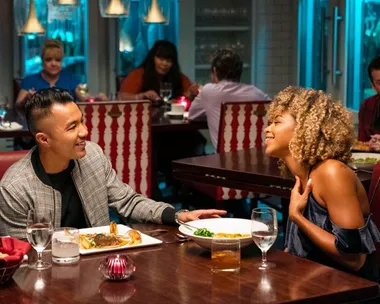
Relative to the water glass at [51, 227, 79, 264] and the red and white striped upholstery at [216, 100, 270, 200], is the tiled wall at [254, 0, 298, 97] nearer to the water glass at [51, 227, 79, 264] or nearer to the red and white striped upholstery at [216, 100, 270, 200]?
the red and white striped upholstery at [216, 100, 270, 200]

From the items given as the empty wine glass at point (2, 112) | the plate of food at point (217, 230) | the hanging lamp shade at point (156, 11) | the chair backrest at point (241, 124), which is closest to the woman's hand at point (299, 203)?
the plate of food at point (217, 230)

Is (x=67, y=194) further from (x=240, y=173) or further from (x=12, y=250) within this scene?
(x=240, y=173)

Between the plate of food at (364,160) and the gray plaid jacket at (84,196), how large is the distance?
1185mm

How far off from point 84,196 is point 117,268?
0.80 metres

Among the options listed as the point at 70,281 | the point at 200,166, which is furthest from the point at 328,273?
the point at 200,166

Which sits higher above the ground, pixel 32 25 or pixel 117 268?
pixel 32 25

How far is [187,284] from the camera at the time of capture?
96.0 inches

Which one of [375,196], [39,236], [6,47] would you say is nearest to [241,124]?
[375,196]

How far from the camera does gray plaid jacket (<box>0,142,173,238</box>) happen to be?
Answer: 305cm

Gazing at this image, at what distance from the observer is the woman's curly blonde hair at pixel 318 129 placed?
2941 mm

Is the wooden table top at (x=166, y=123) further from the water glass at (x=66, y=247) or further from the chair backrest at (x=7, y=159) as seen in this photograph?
the water glass at (x=66, y=247)

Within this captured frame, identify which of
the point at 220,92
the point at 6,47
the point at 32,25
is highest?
the point at 32,25

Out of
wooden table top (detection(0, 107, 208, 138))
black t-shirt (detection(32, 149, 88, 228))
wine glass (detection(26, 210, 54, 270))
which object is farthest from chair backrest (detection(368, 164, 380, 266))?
wooden table top (detection(0, 107, 208, 138))

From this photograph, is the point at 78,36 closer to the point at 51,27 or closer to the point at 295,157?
the point at 51,27
